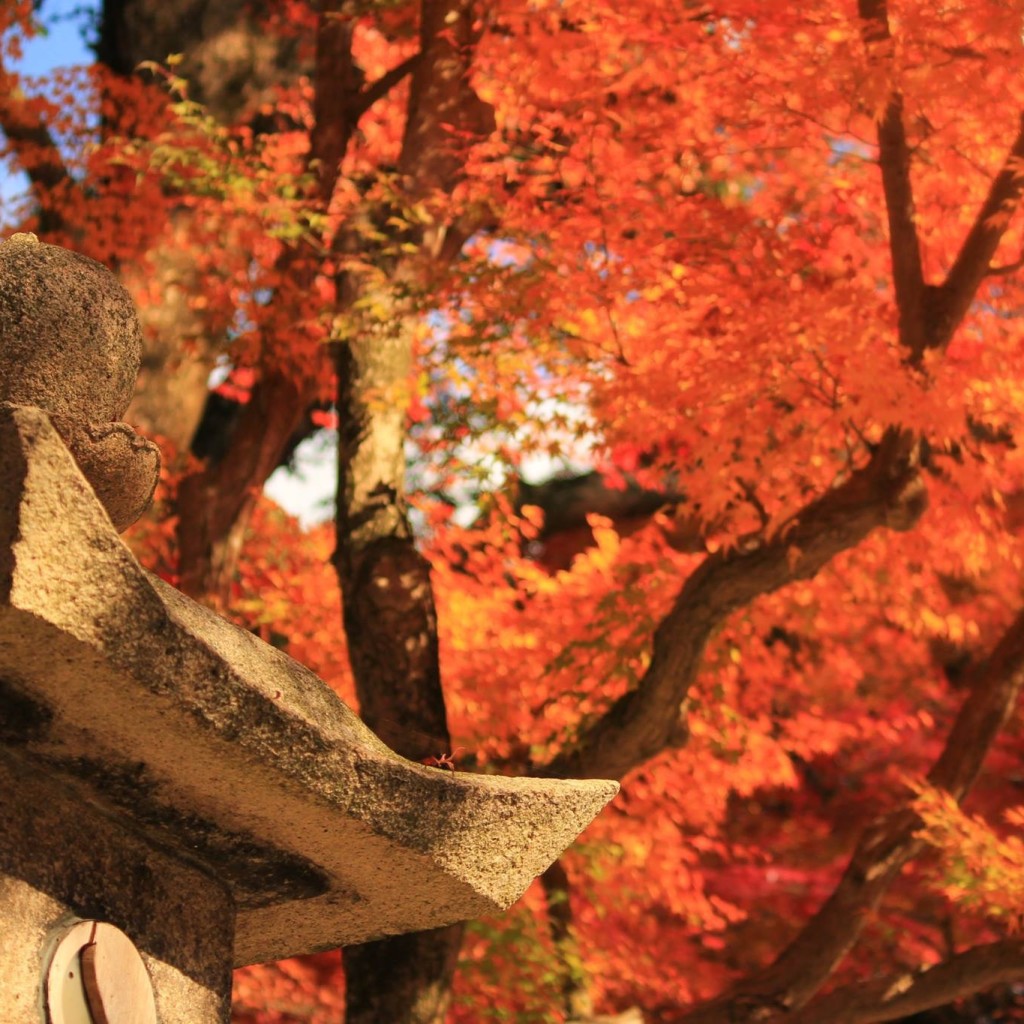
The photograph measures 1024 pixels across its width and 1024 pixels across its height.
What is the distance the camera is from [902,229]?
273 inches

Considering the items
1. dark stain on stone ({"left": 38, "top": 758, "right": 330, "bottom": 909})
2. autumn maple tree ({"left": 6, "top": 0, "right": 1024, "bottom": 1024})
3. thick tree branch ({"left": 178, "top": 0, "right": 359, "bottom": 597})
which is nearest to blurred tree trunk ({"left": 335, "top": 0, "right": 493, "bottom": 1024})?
autumn maple tree ({"left": 6, "top": 0, "right": 1024, "bottom": 1024})

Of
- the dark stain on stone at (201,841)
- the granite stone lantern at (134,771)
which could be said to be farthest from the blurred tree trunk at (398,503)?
the granite stone lantern at (134,771)

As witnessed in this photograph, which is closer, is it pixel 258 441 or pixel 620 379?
pixel 620 379

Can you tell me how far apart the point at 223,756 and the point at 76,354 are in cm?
88

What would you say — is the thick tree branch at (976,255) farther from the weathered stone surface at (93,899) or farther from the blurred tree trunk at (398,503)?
the weathered stone surface at (93,899)

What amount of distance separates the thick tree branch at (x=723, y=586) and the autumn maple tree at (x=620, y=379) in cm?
2

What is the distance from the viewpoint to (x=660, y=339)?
8406 mm

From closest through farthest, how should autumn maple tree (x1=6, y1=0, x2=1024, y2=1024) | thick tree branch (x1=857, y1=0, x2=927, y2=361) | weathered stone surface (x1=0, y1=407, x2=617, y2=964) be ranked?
weathered stone surface (x1=0, y1=407, x2=617, y2=964) < thick tree branch (x1=857, y1=0, x2=927, y2=361) < autumn maple tree (x1=6, y1=0, x2=1024, y2=1024)

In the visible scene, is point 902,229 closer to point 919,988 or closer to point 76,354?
point 919,988

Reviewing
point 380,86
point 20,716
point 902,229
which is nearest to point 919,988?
point 902,229

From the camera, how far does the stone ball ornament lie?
2.71 metres

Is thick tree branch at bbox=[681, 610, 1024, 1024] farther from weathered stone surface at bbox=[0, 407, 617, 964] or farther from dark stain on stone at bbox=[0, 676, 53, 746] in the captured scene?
dark stain on stone at bbox=[0, 676, 53, 746]

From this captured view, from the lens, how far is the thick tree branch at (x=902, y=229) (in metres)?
6.86

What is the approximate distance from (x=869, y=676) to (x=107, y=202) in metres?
9.75
